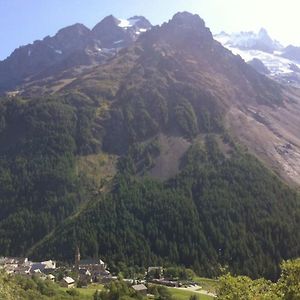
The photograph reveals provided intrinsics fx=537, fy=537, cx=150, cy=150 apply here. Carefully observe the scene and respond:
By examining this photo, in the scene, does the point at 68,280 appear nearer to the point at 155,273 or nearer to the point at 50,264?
the point at 50,264

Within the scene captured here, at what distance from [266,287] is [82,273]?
455 ft

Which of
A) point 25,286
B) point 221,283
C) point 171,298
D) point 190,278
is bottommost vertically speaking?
point 190,278

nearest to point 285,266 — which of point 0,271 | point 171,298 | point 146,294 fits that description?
point 0,271

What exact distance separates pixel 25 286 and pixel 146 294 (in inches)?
1607

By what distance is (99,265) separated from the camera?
191 metres

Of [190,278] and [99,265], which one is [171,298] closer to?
[190,278]

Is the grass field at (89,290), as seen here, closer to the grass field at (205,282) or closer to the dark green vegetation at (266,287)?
the grass field at (205,282)

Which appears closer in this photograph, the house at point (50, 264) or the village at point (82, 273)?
the village at point (82, 273)

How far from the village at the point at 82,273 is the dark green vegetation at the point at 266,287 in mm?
106448

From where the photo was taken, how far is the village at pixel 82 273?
159m

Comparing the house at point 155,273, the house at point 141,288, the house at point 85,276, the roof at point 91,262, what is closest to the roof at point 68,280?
the house at point 85,276

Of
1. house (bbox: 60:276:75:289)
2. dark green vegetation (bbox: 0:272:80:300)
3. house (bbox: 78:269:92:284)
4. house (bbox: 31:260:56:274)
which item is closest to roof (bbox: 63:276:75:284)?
house (bbox: 60:276:75:289)

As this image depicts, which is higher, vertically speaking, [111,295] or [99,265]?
[111,295]

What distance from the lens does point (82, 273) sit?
17675 centimetres
